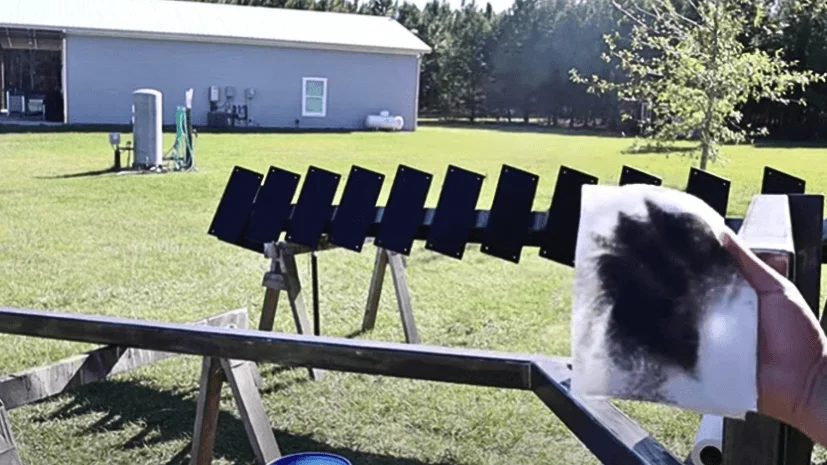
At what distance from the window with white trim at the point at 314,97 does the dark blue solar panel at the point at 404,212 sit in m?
25.4

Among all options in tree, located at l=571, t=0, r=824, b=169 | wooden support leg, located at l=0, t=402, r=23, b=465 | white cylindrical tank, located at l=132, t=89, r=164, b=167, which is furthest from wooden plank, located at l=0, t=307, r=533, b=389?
white cylindrical tank, located at l=132, t=89, r=164, b=167

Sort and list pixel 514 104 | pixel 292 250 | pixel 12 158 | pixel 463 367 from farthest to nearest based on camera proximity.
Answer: pixel 514 104 → pixel 12 158 → pixel 292 250 → pixel 463 367

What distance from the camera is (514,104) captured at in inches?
1722

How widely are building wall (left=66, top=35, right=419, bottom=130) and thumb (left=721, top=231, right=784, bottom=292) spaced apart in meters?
27.7

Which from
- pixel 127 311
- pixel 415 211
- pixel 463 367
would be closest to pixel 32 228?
pixel 127 311

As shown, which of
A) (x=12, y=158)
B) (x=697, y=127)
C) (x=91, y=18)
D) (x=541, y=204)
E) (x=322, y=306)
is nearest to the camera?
(x=322, y=306)

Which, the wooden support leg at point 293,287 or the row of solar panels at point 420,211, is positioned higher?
the row of solar panels at point 420,211

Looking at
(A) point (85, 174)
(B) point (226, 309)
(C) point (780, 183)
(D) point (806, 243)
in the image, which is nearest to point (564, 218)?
(C) point (780, 183)

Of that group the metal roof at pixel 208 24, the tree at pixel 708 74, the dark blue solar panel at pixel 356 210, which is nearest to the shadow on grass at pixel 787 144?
the metal roof at pixel 208 24

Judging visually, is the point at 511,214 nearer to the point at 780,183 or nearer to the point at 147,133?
the point at 780,183

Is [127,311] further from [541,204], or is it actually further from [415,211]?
[541,204]

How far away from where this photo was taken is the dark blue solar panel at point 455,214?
4.34m

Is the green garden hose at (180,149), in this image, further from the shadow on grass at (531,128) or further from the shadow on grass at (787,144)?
the shadow on grass at (531,128)

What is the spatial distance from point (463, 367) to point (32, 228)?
9050 mm
